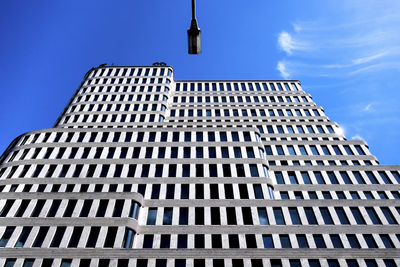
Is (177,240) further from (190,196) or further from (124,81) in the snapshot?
(124,81)

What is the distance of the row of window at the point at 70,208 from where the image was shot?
28.4 m

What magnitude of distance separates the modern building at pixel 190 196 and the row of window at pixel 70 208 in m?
0.13

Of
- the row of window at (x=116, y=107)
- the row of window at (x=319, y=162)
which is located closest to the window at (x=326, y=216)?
the row of window at (x=319, y=162)

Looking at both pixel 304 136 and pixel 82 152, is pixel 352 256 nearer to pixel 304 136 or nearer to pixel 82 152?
pixel 304 136

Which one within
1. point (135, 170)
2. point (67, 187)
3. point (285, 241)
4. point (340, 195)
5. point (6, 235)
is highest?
point (135, 170)

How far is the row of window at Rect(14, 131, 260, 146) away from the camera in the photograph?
3947 centimetres

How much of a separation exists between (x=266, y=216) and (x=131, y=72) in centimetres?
4642

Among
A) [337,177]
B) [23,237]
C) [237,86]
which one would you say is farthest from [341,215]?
[237,86]

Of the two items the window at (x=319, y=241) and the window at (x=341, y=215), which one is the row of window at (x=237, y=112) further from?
the window at (x=319, y=241)

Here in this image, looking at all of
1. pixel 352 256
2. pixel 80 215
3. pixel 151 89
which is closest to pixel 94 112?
pixel 151 89

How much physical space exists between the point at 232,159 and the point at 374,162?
24.7 metres

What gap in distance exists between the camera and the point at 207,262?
25109 mm

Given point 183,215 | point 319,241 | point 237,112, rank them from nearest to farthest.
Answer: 1. point 319,241
2. point 183,215
3. point 237,112

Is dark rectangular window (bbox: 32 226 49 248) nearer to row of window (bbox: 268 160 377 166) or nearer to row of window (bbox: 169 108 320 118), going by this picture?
row of window (bbox: 169 108 320 118)
